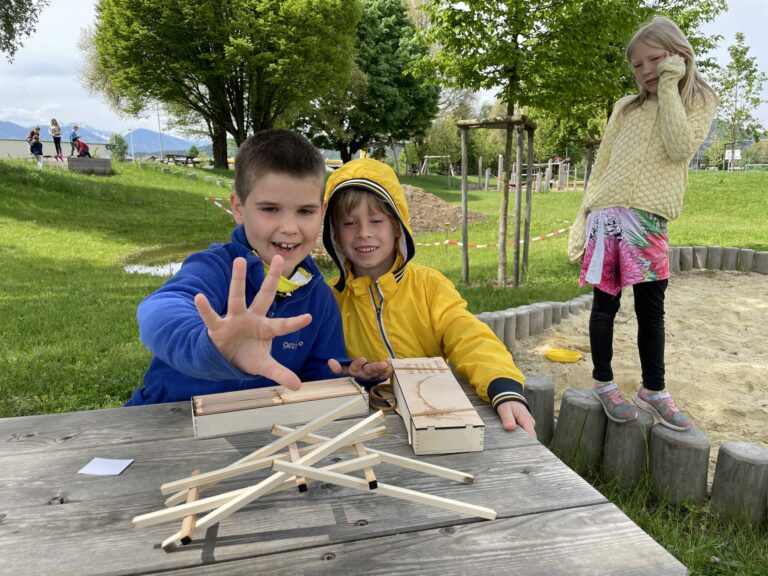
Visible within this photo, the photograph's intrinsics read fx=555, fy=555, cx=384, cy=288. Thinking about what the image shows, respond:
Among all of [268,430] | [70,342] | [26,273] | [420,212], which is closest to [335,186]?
[268,430]

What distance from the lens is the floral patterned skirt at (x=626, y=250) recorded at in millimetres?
2959

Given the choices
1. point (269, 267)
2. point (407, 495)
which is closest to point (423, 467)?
point (407, 495)

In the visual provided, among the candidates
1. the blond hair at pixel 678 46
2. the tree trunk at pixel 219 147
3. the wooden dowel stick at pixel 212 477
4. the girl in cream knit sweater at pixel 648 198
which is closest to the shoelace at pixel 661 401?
the girl in cream knit sweater at pixel 648 198

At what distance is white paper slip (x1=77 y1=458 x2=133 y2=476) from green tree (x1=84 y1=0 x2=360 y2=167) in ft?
78.4

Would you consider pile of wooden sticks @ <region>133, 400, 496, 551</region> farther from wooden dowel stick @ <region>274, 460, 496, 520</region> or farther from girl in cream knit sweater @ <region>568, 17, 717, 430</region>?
girl in cream knit sweater @ <region>568, 17, 717, 430</region>

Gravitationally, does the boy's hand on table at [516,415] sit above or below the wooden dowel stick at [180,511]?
below

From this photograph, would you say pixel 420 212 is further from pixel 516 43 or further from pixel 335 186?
pixel 335 186

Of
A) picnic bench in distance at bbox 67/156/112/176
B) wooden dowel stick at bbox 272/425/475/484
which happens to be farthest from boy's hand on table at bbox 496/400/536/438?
picnic bench in distance at bbox 67/156/112/176

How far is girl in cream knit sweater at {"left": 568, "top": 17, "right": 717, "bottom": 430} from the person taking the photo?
289 centimetres

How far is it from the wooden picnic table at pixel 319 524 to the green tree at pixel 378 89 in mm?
32816

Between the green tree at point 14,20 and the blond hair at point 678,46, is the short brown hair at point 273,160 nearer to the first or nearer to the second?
the blond hair at point 678,46

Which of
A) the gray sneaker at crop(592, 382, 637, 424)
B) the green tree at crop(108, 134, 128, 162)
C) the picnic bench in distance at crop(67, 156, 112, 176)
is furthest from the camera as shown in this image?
the green tree at crop(108, 134, 128, 162)

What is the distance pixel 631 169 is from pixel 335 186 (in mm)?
1678

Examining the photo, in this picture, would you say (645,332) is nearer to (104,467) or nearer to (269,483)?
(269,483)
